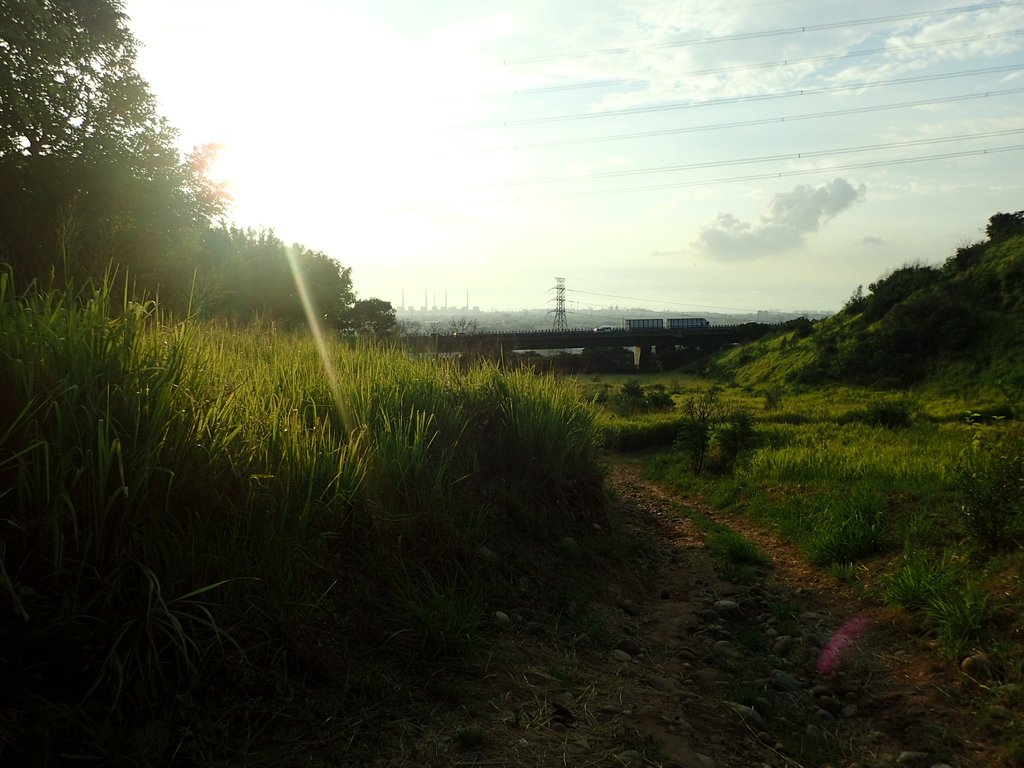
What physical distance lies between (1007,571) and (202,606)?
19.7 feet

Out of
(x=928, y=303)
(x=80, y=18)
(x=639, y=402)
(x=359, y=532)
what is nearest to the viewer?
(x=359, y=532)

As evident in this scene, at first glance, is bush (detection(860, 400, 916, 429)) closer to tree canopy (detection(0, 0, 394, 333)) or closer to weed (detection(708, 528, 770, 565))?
weed (detection(708, 528, 770, 565))

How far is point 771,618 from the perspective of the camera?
5730 mm

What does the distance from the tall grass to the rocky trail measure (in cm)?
60

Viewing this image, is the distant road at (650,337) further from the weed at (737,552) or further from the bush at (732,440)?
the weed at (737,552)

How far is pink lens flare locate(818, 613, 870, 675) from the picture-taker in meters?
4.82

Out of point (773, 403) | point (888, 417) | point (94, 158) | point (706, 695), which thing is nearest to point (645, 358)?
point (773, 403)

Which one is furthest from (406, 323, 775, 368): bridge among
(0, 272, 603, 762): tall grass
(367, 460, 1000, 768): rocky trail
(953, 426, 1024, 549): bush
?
→ (0, 272, 603, 762): tall grass

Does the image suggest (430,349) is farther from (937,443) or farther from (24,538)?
(937,443)

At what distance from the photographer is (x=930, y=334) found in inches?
1391

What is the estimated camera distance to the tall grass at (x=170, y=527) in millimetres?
2482

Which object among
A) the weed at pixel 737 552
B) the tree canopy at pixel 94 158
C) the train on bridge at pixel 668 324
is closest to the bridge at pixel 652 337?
the train on bridge at pixel 668 324

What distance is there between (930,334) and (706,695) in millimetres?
38218

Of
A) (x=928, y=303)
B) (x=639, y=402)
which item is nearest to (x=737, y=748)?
(x=639, y=402)
